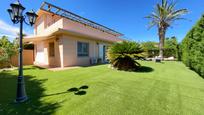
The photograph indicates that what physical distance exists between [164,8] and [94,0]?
14.3 m

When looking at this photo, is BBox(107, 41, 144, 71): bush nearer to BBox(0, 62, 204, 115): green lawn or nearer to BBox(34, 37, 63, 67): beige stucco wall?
BBox(0, 62, 204, 115): green lawn

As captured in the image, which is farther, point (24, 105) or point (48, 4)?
point (48, 4)

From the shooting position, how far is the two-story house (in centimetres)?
1255

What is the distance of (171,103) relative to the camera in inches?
171

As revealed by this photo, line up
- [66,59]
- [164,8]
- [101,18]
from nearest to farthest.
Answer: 1. [66,59]
2. [164,8]
3. [101,18]

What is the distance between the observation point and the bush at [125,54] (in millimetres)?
10016

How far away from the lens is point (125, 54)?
390 inches

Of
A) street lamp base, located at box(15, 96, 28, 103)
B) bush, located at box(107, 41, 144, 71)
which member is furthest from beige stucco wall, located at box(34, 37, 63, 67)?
street lamp base, located at box(15, 96, 28, 103)

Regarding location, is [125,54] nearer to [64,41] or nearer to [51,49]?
[64,41]

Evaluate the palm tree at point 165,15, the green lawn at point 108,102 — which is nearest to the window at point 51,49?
the green lawn at point 108,102

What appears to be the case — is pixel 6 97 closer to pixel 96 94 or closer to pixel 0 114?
pixel 0 114

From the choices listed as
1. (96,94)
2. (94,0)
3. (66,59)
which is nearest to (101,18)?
(94,0)

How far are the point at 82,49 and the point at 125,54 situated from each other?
21.3 ft

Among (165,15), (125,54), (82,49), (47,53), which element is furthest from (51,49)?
(165,15)
